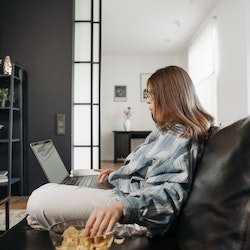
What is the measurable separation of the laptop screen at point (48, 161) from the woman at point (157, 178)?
749 millimetres

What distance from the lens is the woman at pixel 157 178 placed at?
881mm

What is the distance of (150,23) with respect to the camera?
17.2 feet

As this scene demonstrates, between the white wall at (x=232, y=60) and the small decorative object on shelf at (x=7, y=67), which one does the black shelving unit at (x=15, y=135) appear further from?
the white wall at (x=232, y=60)

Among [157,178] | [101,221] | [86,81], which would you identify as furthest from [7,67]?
[101,221]

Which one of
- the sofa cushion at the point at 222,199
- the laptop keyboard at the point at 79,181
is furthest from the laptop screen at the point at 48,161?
the sofa cushion at the point at 222,199

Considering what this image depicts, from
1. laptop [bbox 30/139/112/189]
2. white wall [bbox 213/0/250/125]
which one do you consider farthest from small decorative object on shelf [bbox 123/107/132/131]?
laptop [bbox 30/139/112/189]

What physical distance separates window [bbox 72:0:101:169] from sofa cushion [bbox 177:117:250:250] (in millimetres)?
2514

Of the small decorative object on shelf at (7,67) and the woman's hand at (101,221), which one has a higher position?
the small decorative object on shelf at (7,67)

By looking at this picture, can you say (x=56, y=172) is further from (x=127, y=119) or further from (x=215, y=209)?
(x=127, y=119)

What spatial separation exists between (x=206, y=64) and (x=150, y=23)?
1.23 metres

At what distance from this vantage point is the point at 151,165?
3.43ft

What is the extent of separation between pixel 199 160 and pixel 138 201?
0.27 metres

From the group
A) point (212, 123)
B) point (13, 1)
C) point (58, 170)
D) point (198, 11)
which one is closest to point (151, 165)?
point (212, 123)

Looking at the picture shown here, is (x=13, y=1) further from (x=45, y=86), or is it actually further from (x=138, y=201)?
(x=138, y=201)
